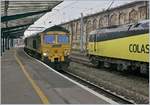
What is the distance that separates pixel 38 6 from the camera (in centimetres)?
4012

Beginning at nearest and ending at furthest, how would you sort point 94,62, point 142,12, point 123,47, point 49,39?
point 123,47, point 49,39, point 94,62, point 142,12

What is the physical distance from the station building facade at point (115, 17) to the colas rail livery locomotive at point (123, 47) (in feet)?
40.2

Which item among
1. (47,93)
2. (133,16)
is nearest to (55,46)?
(47,93)

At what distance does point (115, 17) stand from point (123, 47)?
94.3 feet

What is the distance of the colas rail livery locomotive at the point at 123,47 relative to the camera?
2247 centimetres

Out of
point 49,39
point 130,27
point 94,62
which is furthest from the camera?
point 94,62

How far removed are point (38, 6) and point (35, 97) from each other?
90.9ft

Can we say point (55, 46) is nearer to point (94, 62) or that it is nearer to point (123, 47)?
point (94, 62)

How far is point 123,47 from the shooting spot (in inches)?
1005

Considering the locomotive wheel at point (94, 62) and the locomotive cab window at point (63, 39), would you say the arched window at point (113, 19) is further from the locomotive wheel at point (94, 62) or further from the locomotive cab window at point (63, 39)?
the locomotive cab window at point (63, 39)

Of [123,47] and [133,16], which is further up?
[133,16]

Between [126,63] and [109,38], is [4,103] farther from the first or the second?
[109,38]

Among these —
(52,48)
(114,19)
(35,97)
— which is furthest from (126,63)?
(114,19)

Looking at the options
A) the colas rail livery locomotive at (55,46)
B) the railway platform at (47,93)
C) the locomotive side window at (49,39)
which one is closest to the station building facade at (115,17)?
the colas rail livery locomotive at (55,46)
